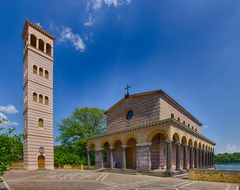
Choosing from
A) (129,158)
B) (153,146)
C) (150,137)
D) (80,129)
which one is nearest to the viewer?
(150,137)

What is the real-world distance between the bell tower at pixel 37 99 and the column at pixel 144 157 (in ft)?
47.5

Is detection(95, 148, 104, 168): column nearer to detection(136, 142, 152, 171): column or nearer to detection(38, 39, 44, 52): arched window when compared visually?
detection(136, 142, 152, 171): column

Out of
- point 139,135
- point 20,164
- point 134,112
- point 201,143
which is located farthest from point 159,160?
point 20,164

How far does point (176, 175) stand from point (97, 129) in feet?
84.0

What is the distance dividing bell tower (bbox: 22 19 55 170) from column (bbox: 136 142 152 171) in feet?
47.5

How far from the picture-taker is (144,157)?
23500 mm

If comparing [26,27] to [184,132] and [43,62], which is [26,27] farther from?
[184,132]

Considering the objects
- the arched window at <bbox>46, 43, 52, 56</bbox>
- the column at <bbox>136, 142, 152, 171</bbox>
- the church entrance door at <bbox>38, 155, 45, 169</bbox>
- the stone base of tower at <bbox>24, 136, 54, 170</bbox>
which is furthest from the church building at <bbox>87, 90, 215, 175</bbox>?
the arched window at <bbox>46, 43, 52, 56</bbox>

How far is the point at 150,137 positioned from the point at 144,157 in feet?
7.44

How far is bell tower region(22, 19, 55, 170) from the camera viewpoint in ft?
97.9

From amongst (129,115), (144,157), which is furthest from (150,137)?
(129,115)

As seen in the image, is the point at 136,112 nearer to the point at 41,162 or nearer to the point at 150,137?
the point at 150,137

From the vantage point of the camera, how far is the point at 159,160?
24.0 meters

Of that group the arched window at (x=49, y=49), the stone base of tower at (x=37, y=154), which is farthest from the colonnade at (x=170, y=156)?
the arched window at (x=49, y=49)
